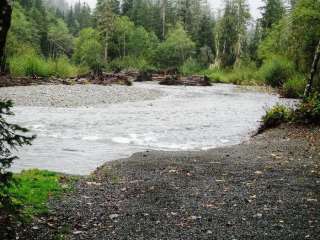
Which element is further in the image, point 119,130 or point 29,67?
point 29,67

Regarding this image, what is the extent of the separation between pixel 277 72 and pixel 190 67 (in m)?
29.4

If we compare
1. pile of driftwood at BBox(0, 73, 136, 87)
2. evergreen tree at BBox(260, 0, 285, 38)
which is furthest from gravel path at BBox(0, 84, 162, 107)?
evergreen tree at BBox(260, 0, 285, 38)

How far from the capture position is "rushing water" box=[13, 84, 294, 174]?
40.8 ft

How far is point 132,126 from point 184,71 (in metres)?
50.0

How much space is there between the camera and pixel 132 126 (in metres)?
18.7

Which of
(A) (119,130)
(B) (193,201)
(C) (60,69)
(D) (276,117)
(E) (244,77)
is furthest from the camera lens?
(E) (244,77)

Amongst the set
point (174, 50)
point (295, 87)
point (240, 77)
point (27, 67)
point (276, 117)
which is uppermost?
point (174, 50)

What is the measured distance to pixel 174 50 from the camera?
75.2 meters

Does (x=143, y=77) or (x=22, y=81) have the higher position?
(x=143, y=77)

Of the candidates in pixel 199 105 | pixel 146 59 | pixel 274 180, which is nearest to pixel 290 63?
pixel 199 105

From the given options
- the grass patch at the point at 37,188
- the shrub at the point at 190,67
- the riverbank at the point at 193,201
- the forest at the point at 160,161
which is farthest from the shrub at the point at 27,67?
the grass patch at the point at 37,188

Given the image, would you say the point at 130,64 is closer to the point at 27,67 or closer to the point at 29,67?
the point at 29,67

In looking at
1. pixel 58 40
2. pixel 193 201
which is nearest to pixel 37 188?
pixel 193 201

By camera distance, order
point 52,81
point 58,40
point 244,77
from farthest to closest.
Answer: point 58,40
point 244,77
point 52,81
